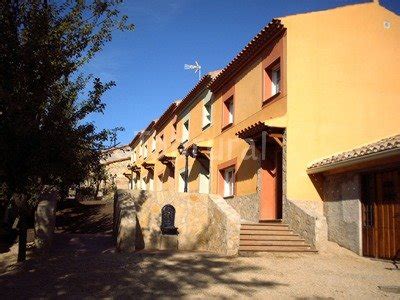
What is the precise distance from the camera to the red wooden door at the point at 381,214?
8.66 meters

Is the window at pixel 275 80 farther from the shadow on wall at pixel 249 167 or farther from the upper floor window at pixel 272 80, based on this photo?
→ the shadow on wall at pixel 249 167

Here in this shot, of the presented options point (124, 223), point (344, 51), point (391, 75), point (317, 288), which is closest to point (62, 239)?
point (124, 223)

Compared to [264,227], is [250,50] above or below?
above

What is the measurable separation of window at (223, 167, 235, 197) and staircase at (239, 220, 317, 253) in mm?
4456

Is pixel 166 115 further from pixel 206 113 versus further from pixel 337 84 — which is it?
pixel 337 84

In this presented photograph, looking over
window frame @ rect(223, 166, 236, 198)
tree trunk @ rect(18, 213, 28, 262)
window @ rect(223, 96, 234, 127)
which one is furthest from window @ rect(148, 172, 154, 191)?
tree trunk @ rect(18, 213, 28, 262)

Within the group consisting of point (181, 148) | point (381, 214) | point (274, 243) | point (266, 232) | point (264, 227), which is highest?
point (181, 148)

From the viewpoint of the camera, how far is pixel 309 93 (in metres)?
11.5

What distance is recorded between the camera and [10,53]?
6.33 meters

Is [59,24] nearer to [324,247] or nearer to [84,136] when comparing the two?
[84,136]

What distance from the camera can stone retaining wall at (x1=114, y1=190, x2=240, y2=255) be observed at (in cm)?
1005

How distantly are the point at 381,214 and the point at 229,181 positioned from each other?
711cm

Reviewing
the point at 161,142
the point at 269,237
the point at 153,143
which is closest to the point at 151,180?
the point at 153,143

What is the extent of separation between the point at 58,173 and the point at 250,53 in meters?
8.53
